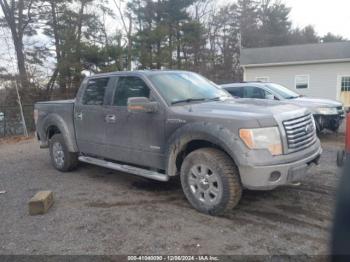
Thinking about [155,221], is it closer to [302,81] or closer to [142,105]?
[142,105]

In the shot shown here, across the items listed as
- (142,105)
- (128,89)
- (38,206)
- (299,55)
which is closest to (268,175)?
(142,105)

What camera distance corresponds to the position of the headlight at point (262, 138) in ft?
12.3

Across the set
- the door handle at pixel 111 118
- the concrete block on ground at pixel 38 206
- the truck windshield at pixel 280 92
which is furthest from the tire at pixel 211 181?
the truck windshield at pixel 280 92

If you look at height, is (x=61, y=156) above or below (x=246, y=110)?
below

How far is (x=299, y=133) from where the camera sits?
13.4 feet

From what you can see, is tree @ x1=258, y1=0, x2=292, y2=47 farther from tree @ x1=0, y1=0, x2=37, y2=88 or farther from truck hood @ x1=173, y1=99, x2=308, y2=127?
truck hood @ x1=173, y1=99, x2=308, y2=127

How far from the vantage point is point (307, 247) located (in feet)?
10.8

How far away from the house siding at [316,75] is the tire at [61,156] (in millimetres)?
17597

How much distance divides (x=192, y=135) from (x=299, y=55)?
19.4 metres

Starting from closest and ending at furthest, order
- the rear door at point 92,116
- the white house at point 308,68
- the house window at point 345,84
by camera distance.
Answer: the rear door at point 92,116 < the house window at point 345,84 < the white house at point 308,68

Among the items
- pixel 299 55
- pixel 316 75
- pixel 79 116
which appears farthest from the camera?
pixel 299 55

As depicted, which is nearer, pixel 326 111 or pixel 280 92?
pixel 326 111

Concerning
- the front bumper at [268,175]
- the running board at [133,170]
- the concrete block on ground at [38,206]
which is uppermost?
the front bumper at [268,175]

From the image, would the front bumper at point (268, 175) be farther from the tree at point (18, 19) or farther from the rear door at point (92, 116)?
the tree at point (18, 19)
